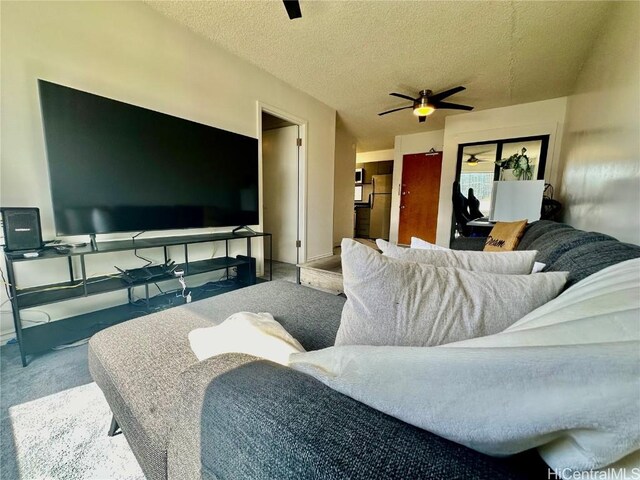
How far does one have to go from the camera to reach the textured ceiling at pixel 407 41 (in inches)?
80.3

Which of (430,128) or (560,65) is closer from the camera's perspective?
(560,65)

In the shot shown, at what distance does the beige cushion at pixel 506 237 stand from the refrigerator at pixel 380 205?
4.67 metres

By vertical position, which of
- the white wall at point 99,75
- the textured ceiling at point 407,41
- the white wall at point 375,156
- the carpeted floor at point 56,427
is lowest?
the carpeted floor at point 56,427

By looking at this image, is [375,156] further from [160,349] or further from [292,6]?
[160,349]

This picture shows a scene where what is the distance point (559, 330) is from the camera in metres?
0.36

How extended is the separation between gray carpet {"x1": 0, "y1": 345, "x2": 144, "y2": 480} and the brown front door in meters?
5.28

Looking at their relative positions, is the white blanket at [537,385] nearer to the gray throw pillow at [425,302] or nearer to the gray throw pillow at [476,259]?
the gray throw pillow at [425,302]

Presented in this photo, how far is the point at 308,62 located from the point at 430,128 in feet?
10.8

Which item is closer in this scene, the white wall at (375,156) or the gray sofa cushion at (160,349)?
the gray sofa cushion at (160,349)

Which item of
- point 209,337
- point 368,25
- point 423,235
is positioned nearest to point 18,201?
point 209,337

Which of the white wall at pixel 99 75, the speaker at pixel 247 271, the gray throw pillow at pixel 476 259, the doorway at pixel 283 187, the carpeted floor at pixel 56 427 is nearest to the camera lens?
the gray throw pillow at pixel 476 259

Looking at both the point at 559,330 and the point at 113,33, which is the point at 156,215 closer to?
the point at 113,33

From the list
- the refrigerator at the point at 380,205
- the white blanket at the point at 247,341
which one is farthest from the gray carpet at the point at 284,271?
the refrigerator at the point at 380,205

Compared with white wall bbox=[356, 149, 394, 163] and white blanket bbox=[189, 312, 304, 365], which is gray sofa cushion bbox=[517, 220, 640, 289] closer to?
white blanket bbox=[189, 312, 304, 365]
